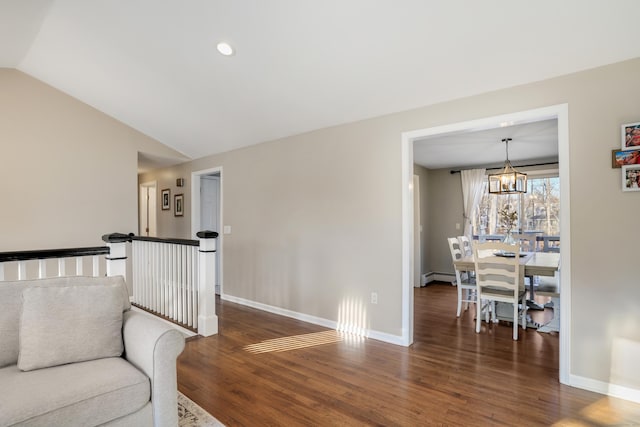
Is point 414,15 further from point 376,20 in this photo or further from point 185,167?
point 185,167

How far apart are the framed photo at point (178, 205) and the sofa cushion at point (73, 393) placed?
4.62 meters

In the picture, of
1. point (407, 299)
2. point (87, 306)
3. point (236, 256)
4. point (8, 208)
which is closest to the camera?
point (87, 306)

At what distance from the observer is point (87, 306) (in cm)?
185

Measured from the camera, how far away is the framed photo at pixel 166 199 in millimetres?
6457

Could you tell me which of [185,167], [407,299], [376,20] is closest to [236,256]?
[185,167]

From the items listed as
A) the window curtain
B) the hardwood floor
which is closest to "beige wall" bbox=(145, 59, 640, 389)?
the hardwood floor

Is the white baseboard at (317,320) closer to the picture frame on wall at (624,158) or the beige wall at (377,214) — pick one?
the beige wall at (377,214)

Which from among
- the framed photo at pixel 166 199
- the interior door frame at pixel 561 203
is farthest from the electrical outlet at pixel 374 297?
the framed photo at pixel 166 199

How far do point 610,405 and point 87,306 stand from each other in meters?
3.39

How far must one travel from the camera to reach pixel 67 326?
69.2 inches

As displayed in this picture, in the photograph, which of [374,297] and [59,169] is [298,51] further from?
[59,169]

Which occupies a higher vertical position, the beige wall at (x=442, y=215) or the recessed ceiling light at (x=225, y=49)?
the recessed ceiling light at (x=225, y=49)

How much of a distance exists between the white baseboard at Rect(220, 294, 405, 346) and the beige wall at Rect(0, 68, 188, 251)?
7.11 ft

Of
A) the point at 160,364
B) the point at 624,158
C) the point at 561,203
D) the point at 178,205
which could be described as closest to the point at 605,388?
the point at 561,203
